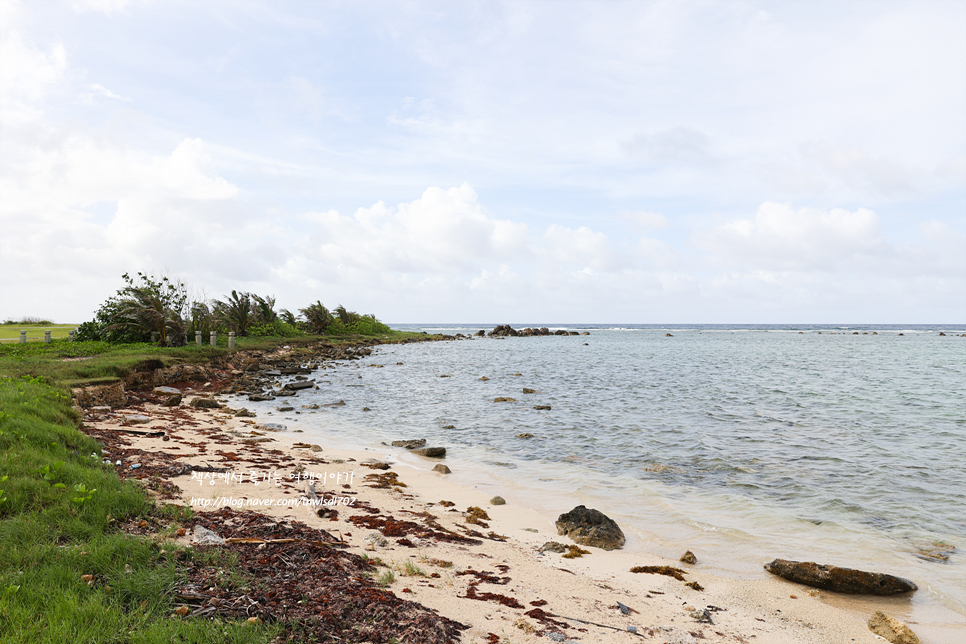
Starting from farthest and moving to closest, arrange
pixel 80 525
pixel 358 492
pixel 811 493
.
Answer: pixel 811 493 < pixel 358 492 < pixel 80 525

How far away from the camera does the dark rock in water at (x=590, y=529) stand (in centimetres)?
679

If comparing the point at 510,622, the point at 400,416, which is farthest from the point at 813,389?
the point at 510,622

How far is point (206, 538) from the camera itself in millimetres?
4758

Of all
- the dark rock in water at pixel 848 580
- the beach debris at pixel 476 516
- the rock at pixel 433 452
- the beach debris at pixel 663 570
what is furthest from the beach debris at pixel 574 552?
the rock at pixel 433 452

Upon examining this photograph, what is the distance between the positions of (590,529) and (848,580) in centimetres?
307

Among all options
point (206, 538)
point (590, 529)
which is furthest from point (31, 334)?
point (590, 529)

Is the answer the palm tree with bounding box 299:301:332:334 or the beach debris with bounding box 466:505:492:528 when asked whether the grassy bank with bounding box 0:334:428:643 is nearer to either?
the beach debris with bounding box 466:505:492:528

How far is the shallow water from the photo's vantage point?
7.04 meters

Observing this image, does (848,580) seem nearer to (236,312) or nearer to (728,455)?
(728,455)

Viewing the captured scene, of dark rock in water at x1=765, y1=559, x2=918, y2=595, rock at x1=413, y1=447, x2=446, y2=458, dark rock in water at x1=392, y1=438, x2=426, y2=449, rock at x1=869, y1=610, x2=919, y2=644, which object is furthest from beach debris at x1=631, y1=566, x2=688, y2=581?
dark rock in water at x1=392, y1=438, x2=426, y2=449

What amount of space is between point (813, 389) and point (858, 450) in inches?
493

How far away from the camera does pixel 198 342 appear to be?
26203mm

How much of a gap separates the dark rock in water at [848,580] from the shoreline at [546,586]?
0.14 meters

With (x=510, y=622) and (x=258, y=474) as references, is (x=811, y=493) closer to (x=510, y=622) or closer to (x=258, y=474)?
(x=510, y=622)
